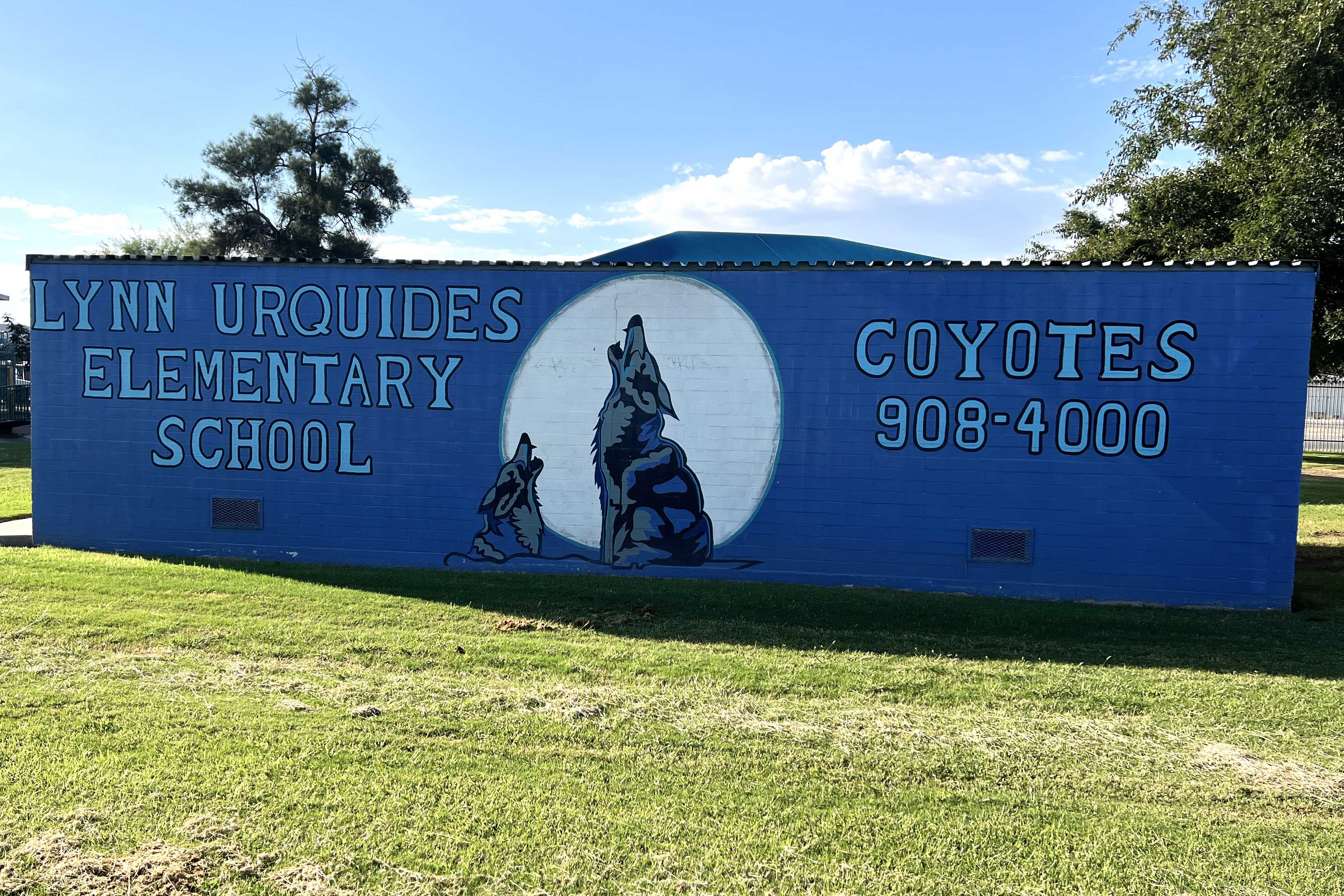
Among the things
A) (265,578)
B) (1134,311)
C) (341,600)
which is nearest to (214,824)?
(341,600)

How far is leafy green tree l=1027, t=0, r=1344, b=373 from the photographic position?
38.2ft

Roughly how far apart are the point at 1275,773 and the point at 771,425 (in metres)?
5.54

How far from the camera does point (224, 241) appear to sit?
3522 cm

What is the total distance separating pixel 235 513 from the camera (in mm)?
10250

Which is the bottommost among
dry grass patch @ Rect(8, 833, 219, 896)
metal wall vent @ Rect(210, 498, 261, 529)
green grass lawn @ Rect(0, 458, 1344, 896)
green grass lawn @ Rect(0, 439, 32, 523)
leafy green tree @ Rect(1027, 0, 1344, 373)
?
dry grass patch @ Rect(8, 833, 219, 896)

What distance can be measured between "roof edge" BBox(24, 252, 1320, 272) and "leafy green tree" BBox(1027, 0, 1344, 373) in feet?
8.73

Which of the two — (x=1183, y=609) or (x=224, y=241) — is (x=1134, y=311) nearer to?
(x=1183, y=609)

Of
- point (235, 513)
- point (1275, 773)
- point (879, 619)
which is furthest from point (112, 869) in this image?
point (235, 513)

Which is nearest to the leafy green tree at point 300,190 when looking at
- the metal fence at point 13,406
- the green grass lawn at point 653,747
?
the metal fence at point 13,406

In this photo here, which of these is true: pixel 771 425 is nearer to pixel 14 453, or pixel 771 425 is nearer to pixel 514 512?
pixel 514 512

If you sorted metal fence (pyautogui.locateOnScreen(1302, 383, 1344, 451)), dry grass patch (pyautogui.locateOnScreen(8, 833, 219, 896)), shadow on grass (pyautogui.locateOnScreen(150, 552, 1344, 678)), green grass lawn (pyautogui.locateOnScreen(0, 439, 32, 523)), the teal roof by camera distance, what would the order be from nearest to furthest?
1. dry grass patch (pyautogui.locateOnScreen(8, 833, 219, 896))
2. shadow on grass (pyautogui.locateOnScreen(150, 552, 1344, 678))
3. green grass lawn (pyautogui.locateOnScreen(0, 439, 32, 523))
4. the teal roof
5. metal fence (pyautogui.locateOnScreen(1302, 383, 1344, 451))

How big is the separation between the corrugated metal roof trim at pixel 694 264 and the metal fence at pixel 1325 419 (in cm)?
2704

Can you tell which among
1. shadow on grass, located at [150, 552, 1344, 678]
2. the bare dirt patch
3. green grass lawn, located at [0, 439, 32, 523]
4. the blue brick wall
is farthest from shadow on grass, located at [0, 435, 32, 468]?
the bare dirt patch

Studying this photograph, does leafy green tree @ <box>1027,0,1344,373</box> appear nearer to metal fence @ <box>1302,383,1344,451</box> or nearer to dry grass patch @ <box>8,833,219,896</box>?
dry grass patch @ <box>8,833,219,896</box>
